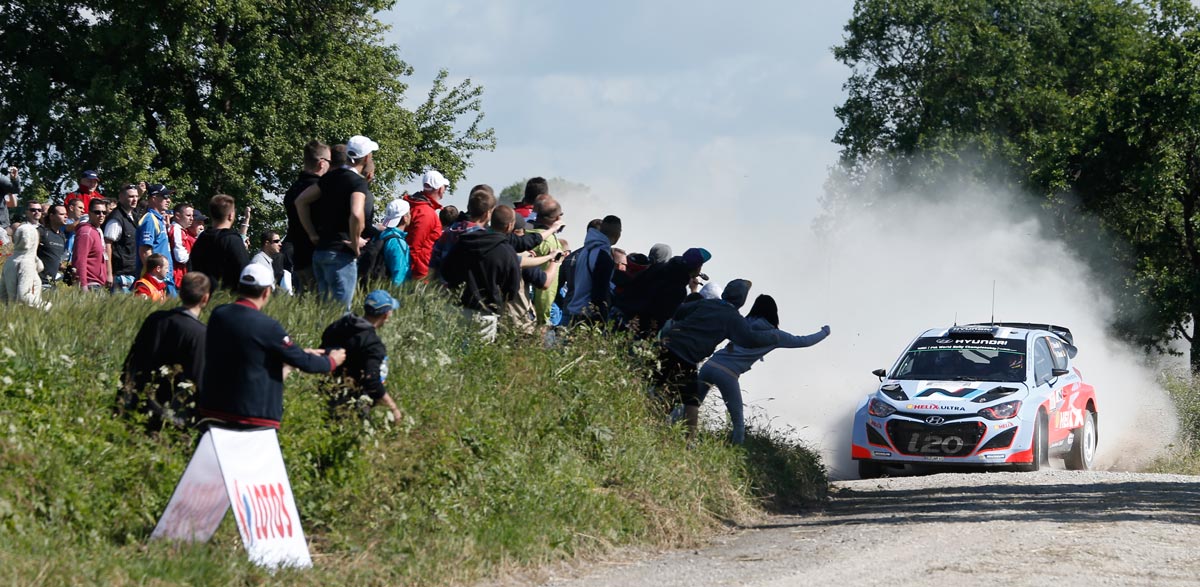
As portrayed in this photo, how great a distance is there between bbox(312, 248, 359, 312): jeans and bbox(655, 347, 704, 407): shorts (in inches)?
123

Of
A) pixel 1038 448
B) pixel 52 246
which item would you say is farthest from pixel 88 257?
pixel 1038 448

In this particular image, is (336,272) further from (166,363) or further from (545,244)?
(166,363)

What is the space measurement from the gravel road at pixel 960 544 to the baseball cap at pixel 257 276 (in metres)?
2.61

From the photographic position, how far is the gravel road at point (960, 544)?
9625 mm

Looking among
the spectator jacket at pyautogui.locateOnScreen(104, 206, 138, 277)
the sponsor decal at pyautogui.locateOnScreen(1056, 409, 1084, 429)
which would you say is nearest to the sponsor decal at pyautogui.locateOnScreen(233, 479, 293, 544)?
the spectator jacket at pyautogui.locateOnScreen(104, 206, 138, 277)

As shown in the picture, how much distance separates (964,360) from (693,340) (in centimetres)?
650

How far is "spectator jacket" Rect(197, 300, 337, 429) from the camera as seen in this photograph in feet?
28.0

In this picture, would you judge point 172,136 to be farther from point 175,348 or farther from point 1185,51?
point 175,348

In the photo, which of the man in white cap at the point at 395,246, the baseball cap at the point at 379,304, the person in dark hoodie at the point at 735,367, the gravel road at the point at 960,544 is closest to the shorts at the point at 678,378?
the person in dark hoodie at the point at 735,367

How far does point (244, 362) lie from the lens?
28.1 ft

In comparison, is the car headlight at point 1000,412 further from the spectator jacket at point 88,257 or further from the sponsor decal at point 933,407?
the spectator jacket at point 88,257

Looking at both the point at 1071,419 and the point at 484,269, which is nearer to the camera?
the point at 484,269

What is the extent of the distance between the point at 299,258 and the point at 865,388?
3700 cm

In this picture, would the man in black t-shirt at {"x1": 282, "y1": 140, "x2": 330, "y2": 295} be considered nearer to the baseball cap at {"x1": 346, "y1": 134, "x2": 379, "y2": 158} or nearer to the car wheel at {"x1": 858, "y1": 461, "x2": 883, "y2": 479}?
the baseball cap at {"x1": 346, "y1": 134, "x2": 379, "y2": 158}
